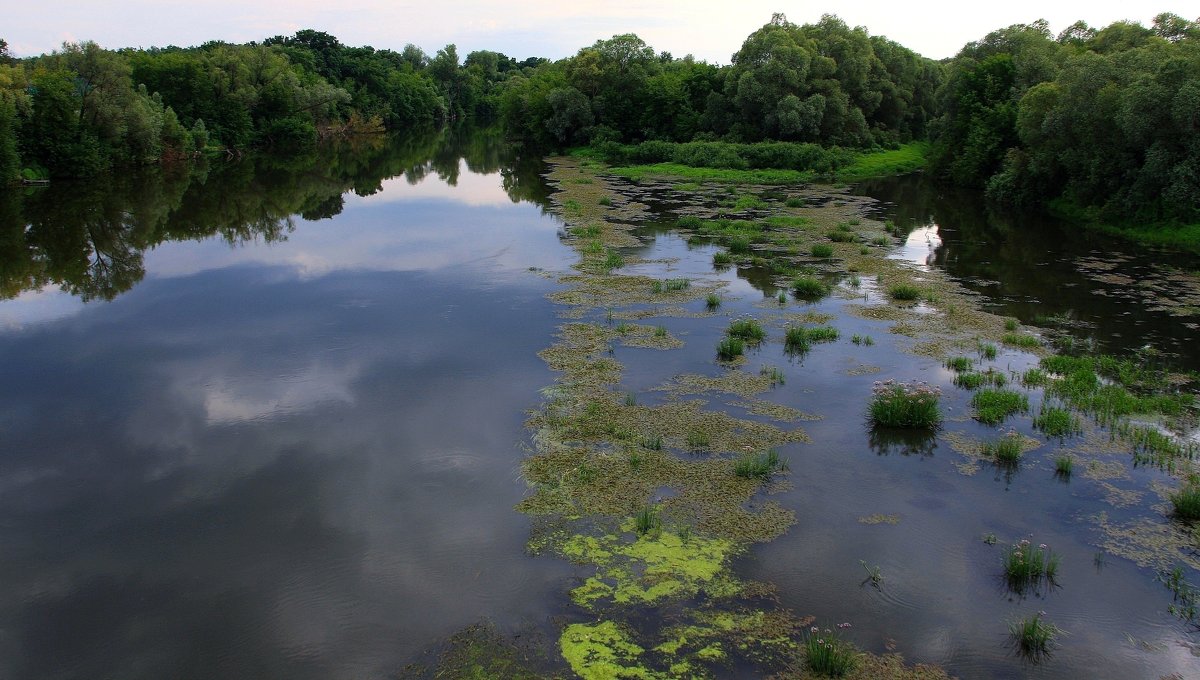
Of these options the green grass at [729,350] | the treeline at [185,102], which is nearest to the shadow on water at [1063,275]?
the green grass at [729,350]

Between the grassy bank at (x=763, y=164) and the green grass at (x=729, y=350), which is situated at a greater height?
the grassy bank at (x=763, y=164)

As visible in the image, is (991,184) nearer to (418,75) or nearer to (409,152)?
(409,152)

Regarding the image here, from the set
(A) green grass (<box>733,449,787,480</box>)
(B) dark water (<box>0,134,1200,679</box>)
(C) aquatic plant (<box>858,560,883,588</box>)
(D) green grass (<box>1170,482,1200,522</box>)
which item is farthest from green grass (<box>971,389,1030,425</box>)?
(C) aquatic plant (<box>858,560,883,588</box>)

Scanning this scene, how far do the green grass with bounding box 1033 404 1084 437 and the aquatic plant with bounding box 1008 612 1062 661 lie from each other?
19.4 feet

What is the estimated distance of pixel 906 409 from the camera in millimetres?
14172

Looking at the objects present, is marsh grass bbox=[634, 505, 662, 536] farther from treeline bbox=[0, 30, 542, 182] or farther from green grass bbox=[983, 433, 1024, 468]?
treeline bbox=[0, 30, 542, 182]

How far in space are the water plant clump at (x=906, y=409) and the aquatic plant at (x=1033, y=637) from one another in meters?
5.42

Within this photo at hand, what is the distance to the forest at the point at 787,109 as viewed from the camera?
32.5 meters

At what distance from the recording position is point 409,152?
75188mm

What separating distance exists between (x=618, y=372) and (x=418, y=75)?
119 meters

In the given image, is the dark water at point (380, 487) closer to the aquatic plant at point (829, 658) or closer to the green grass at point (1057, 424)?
the green grass at point (1057, 424)

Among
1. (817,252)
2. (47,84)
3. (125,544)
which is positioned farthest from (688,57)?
(125,544)

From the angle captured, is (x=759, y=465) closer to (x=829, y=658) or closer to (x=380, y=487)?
(x=829, y=658)

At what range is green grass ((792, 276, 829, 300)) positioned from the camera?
23125 mm
